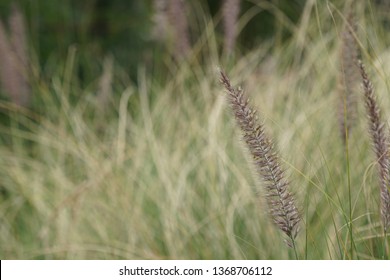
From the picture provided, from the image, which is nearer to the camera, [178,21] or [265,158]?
[265,158]

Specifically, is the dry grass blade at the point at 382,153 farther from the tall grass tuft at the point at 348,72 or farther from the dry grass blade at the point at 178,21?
the dry grass blade at the point at 178,21

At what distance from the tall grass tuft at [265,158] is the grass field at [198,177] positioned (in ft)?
1.33

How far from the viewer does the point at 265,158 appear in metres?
1.34

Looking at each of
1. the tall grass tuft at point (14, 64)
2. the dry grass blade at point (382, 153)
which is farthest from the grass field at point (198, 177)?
the dry grass blade at point (382, 153)

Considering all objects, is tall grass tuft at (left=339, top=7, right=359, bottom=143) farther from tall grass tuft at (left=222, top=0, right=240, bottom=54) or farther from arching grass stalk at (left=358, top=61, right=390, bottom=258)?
tall grass tuft at (left=222, top=0, right=240, bottom=54)

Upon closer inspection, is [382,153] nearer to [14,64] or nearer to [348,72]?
[348,72]

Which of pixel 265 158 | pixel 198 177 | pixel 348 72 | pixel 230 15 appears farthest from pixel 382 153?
pixel 230 15

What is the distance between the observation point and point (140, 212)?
8.52ft

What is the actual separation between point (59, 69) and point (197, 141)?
4.61 ft

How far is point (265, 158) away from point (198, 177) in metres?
1.41

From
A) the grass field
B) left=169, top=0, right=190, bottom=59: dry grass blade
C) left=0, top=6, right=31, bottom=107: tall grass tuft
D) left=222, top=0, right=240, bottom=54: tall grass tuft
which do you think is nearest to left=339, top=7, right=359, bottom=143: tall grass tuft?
the grass field

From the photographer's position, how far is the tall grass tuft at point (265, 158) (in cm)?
130

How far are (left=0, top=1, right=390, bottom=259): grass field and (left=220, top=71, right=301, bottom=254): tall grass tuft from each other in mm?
406

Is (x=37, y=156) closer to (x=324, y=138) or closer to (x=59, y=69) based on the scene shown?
(x=59, y=69)
